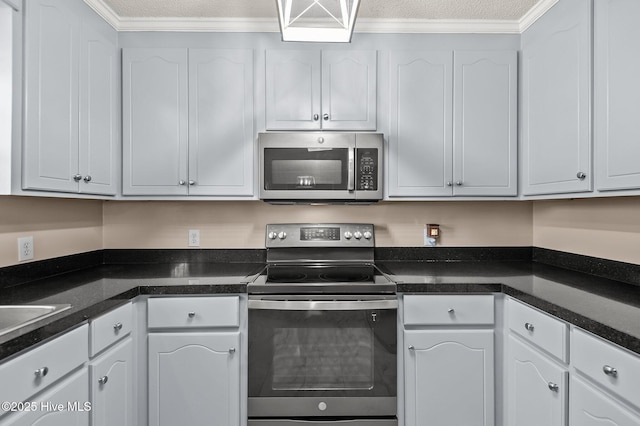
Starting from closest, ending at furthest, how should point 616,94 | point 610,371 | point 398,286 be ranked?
point 610,371
point 616,94
point 398,286

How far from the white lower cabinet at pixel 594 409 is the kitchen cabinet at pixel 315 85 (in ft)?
5.23

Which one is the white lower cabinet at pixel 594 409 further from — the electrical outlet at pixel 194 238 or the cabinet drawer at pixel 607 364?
the electrical outlet at pixel 194 238

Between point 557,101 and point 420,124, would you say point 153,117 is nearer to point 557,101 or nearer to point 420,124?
point 420,124

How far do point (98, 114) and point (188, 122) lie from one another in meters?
0.45

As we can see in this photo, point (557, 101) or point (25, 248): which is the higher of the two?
point (557, 101)

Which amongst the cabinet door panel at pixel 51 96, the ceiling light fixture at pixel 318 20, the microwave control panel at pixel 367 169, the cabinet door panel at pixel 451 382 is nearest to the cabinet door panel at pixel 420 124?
the microwave control panel at pixel 367 169

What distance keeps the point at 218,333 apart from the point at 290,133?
1.13 m

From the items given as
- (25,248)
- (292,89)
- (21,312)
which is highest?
(292,89)

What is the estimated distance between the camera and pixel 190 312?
1718 millimetres

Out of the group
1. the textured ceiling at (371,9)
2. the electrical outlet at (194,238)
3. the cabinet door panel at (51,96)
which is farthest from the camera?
the electrical outlet at (194,238)

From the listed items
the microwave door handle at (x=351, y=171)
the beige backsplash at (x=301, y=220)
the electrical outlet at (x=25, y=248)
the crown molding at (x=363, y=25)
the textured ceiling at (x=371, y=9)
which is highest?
the textured ceiling at (x=371, y=9)

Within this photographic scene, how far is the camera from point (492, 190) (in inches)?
83.2

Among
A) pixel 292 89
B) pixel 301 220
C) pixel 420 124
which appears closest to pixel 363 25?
pixel 292 89

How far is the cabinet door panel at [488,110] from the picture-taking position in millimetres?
2090
